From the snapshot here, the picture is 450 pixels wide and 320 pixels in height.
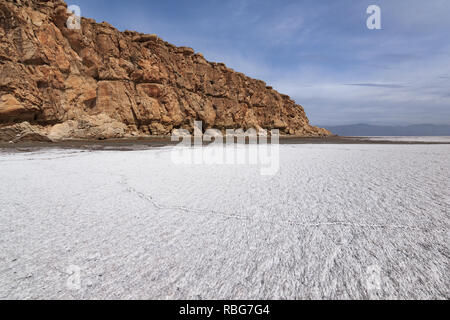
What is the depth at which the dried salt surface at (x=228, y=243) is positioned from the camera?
1.20 meters

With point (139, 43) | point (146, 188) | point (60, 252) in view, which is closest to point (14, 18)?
point (139, 43)

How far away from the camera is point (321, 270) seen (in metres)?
1.35

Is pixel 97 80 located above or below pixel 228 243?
above

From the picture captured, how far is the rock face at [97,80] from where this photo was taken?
18125 mm

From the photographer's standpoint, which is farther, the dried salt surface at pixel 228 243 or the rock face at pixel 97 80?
the rock face at pixel 97 80

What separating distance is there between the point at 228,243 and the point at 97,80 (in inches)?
1196

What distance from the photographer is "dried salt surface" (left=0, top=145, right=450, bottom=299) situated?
3.94ft

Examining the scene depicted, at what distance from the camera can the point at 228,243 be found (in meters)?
1.70

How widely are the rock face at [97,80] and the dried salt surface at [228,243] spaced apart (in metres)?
21.2

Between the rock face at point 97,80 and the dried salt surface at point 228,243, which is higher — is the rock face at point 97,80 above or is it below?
above

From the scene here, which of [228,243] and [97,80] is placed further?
[97,80]

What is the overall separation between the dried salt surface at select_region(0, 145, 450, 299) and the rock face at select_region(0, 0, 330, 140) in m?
21.2
